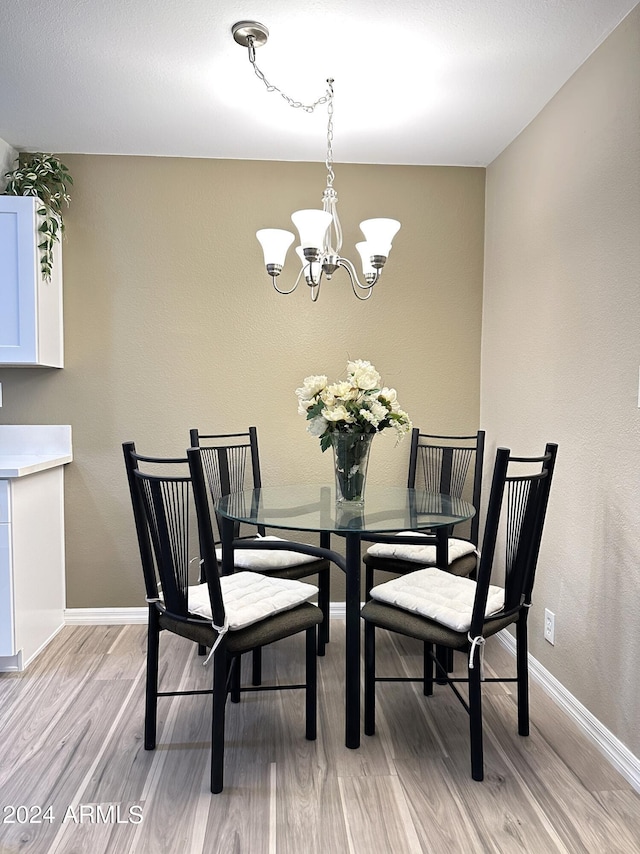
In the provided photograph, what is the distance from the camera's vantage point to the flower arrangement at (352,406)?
2318 millimetres

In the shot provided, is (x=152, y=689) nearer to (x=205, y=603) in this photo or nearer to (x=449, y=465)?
(x=205, y=603)

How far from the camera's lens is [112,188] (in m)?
3.32

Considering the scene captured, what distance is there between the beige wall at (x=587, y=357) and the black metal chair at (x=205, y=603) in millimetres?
1019

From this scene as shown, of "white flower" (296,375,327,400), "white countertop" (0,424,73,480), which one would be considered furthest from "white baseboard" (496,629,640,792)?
"white countertop" (0,424,73,480)

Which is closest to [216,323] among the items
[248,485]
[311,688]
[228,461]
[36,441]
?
[228,461]

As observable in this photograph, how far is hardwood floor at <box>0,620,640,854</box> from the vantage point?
5.70 ft

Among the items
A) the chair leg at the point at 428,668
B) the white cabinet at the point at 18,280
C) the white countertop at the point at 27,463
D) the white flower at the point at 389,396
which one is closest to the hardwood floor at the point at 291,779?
the chair leg at the point at 428,668

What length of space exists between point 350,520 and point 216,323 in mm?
1631

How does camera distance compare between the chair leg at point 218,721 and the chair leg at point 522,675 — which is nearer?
the chair leg at point 218,721

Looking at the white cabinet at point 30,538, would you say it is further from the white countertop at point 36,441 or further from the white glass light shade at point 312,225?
the white glass light shade at point 312,225

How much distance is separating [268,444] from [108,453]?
33.9 inches

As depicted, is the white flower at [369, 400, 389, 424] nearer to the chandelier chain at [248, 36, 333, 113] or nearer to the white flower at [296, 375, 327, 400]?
the white flower at [296, 375, 327, 400]

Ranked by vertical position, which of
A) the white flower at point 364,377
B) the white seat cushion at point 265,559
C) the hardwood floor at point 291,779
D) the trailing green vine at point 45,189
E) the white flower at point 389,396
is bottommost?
the hardwood floor at point 291,779

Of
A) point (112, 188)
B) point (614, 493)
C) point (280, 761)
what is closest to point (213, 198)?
point (112, 188)
